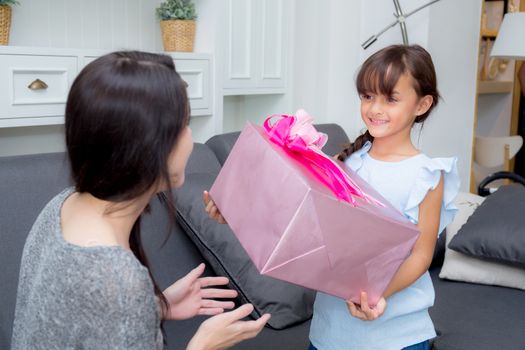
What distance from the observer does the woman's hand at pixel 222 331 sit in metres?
0.96

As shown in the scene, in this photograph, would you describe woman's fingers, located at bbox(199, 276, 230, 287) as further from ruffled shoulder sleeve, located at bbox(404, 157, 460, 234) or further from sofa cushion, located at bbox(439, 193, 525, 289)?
sofa cushion, located at bbox(439, 193, 525, 289)

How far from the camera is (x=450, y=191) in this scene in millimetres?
→ 1152

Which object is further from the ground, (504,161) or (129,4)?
(129,4)

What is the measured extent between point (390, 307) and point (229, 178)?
0.39m

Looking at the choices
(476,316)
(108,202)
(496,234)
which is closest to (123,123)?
(108,202)

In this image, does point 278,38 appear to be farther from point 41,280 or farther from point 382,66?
point 41,280

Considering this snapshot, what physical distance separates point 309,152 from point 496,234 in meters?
1.04

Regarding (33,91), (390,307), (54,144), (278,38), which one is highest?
(278,38)

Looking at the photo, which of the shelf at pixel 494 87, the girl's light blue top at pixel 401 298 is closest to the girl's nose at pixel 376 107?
the girl's light blue top at pixel 401 298

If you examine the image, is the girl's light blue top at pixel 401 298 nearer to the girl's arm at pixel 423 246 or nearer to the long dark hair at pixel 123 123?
the girl's arm at pixel 423 246

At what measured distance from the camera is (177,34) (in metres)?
2.22

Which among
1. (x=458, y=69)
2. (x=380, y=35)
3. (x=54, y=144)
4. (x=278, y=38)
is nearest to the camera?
(x=54, y=144)

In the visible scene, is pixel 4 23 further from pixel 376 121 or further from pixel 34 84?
pixel 376 121

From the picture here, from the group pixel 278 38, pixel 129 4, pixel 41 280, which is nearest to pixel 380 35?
pixel 278 38
